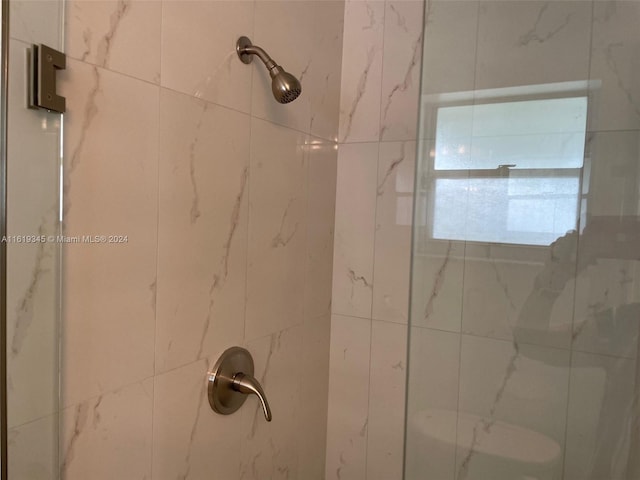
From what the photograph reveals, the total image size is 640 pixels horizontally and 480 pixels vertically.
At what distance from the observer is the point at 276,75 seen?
115cm

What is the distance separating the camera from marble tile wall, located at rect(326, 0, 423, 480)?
157 centimetres

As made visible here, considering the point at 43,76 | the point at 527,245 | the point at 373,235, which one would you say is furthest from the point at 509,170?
the point at 43,76

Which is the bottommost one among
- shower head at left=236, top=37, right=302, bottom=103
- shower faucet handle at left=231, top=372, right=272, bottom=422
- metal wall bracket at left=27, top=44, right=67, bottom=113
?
shower faucet handle at left=231, top=372, right=272, bottom=422

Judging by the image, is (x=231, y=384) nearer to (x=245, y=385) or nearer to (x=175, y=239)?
(x=245, y=385)

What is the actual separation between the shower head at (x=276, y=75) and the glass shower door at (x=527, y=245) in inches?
15.3

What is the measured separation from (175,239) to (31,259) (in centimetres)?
31

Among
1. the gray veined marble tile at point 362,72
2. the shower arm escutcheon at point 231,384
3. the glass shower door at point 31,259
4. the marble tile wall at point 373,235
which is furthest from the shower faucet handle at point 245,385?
the gray veined marble tile at point 362,72

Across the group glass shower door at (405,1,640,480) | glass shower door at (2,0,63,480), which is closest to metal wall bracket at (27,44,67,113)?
glass shower door at (2,0,63,480)

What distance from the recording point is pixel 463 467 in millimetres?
1341

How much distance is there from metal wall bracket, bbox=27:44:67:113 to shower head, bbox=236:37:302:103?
51cm

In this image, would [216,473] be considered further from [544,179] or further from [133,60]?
[544,179]

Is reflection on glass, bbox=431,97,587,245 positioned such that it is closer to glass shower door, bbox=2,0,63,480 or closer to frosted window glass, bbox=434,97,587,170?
frosted window glass, bbox=434,97,587,170

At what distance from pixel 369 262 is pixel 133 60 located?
40.6 inches

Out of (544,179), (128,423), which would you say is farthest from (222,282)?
(544,179)
